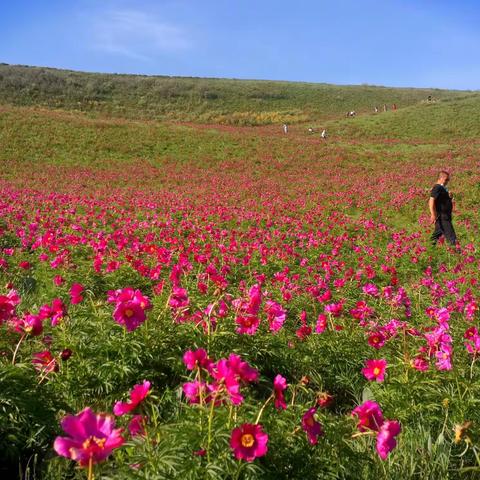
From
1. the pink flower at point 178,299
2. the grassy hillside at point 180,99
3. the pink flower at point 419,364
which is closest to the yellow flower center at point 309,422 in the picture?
the pink flower at point 419,364

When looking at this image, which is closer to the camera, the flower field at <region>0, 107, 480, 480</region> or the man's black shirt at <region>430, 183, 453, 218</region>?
the flower field at <region>0, 107, 480, 480</region>

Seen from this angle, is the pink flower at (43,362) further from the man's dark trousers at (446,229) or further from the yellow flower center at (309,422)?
the man's dark trousers at (446,229)

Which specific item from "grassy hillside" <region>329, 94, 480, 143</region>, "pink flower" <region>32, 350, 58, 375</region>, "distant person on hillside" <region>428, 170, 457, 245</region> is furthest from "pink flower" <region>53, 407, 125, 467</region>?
"grassy hillside" <region>329, 94, 480, 143</region>

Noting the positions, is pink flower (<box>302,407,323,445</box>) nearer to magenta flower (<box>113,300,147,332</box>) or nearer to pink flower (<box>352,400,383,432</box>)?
pink flower (<box>352,400,383,432</box>)

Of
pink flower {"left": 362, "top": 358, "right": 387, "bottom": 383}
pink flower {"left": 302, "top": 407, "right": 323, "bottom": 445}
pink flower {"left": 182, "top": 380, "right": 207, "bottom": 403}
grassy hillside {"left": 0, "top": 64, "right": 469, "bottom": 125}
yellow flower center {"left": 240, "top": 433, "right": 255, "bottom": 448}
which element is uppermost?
grassy hillside {"left": 0, "top": 64, "right": 469, "bottom": 125}

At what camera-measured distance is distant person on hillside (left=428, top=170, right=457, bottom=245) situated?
10.2 metres

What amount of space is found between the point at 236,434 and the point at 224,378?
25cm

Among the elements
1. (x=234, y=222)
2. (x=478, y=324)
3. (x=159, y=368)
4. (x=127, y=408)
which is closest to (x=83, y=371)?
(x=159, y=368)

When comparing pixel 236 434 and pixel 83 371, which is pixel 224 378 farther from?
pixel 83 371

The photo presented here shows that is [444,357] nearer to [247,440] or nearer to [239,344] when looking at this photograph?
[239,344]

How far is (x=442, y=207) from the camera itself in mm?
10305

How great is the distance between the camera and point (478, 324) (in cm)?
507

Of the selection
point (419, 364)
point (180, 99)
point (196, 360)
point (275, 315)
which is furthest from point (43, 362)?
point (180, 99)

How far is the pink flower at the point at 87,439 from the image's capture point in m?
1.40
